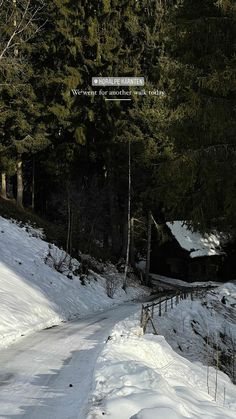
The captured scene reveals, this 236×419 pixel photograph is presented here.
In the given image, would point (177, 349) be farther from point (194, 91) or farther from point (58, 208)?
point (58, 208)

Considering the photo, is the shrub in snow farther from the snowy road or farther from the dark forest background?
the snowy road

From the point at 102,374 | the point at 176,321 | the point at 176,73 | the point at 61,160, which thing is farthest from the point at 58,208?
the point at 102,374

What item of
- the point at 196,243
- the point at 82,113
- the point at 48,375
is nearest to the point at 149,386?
the point at 48,375

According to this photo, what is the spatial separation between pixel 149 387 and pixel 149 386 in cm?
4

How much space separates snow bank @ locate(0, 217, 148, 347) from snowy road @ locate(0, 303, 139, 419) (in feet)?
3.69

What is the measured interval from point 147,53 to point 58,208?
16.5m

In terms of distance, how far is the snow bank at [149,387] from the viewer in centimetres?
580

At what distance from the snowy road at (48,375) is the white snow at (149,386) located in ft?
1.19

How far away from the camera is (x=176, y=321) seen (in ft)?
62.7

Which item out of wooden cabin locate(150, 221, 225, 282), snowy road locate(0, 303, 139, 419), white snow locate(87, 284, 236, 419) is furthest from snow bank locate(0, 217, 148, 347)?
wooden cabin locate(150, 221, 225, 282)

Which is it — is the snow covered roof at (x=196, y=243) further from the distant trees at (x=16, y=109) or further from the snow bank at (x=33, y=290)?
the distant trees at (x=16, y=109)

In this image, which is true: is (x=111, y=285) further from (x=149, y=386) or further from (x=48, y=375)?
(x=149, y=386)

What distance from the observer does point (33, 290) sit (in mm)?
19547

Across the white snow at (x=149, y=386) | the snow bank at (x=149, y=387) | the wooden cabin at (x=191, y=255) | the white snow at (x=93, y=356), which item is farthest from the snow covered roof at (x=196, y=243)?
the snow bank at (x=149, y=387)
